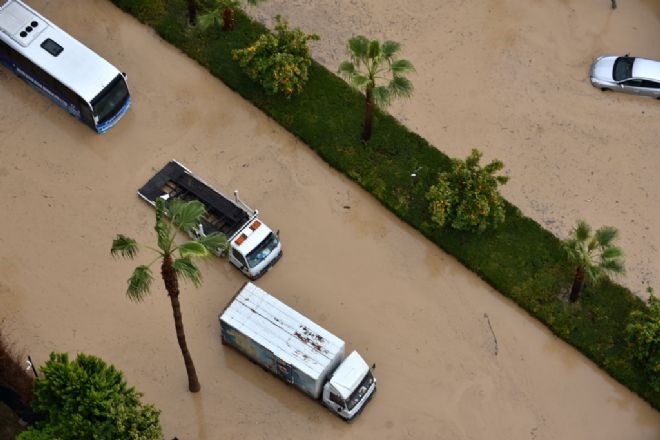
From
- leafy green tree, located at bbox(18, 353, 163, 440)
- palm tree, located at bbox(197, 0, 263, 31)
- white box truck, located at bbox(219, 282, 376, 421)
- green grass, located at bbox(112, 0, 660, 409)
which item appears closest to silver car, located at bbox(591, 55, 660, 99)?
green grass, located at bbox(112, 0, 660, 409)

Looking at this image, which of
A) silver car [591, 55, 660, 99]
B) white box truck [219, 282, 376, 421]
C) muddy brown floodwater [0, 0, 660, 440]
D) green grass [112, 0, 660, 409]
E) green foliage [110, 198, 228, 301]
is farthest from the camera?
silver car [591, 55, 660, 99]

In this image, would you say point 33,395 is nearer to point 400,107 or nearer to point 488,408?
point 488,408

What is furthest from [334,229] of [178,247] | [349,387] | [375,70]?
[178,247]

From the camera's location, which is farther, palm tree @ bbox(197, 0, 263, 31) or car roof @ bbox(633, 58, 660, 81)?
car roof @ bbox(633, 58, 660, 81)

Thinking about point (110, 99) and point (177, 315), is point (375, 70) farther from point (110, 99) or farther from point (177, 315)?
point (177, 315)

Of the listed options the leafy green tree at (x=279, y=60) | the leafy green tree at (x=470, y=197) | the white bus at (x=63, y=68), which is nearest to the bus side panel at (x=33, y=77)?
the white bus at (x=63, y=68)

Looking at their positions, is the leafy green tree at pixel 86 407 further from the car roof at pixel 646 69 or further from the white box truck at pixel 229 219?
the car roof at pixel 646 69

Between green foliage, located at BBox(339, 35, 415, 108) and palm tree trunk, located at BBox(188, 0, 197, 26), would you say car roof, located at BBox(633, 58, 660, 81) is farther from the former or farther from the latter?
palm tree trunk, located at BBox(188, 0, 197, 26)
